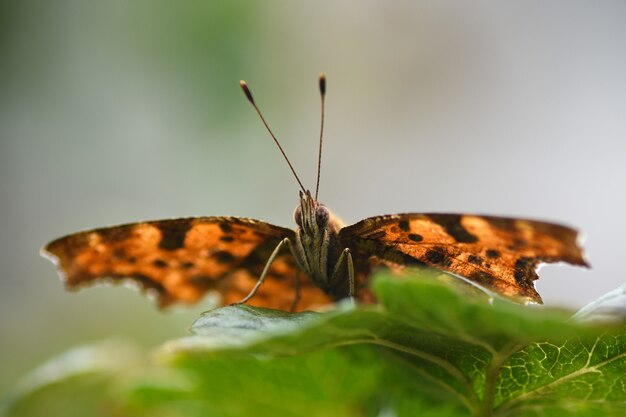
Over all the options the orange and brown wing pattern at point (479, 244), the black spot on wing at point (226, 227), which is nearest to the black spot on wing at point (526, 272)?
the orange and brown wing pattern at point (479, 244)

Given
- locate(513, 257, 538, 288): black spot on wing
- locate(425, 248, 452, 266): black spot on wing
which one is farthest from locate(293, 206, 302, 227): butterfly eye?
locate(513, 257, 538, 288): black spot on wing

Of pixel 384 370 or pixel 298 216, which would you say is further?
pixel 298 216

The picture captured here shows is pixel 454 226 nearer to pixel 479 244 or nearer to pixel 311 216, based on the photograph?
pixel 479 244

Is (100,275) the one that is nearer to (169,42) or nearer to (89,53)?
(169,42)

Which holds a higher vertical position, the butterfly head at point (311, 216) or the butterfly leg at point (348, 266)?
the butterfly head at point (311, 216)

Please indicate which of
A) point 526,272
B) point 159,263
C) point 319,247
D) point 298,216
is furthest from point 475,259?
→ point 159,263

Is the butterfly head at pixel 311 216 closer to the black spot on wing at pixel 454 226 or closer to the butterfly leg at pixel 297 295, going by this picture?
the butterfly leg at pixel 297 295

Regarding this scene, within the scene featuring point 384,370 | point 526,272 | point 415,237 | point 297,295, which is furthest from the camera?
point 297,295
